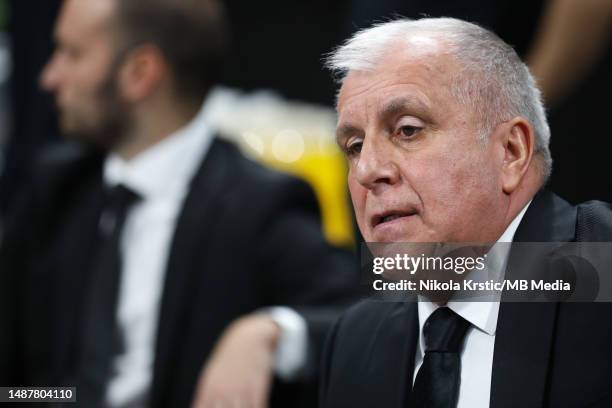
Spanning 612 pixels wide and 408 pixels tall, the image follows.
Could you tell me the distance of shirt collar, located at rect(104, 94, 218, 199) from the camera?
180 centimetres

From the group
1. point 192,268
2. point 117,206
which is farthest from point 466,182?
point 117,206

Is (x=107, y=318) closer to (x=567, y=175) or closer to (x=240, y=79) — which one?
(x=567, y=175)

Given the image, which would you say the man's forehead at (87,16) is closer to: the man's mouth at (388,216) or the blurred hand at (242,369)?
the blurred hand at (242,369)

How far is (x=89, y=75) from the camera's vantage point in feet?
6.24

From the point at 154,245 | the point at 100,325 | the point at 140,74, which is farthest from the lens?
the point at 140,74

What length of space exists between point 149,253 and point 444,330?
0.93 meters

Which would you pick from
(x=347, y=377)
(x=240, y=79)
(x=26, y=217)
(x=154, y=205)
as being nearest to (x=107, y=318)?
(x=154, y=205)

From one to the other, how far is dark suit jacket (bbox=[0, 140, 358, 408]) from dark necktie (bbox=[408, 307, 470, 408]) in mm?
674

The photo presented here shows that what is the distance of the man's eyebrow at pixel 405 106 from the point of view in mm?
866

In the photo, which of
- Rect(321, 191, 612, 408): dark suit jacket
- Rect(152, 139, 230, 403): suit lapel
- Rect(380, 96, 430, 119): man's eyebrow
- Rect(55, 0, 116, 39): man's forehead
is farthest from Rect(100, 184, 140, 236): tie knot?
Rect(380, 96, 430, 119): man's eyebrow

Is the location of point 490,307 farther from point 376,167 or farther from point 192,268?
point 192,268

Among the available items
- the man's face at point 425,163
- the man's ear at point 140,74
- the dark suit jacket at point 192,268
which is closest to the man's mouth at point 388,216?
the man's face at point 425,163

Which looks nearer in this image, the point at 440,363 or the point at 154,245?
the point at 440,363

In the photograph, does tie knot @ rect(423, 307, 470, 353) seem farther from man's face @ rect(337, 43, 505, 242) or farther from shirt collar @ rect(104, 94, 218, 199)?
shirt collar @ rect(104, 94, 218, 199)
